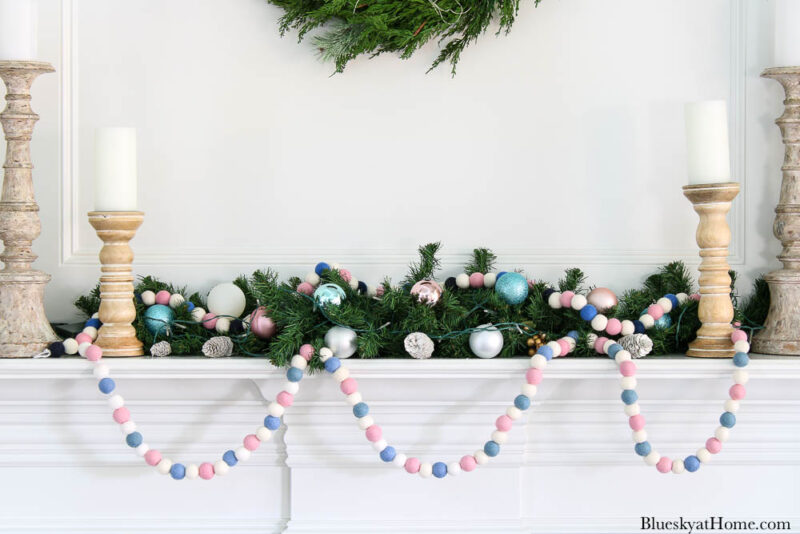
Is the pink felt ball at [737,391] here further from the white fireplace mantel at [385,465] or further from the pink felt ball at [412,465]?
the pink felt ball at [412,465]

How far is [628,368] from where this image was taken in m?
1.06

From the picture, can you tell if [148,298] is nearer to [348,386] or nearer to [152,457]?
[152,457]

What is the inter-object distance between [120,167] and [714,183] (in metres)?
0.93

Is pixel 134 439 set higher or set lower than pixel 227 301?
lower

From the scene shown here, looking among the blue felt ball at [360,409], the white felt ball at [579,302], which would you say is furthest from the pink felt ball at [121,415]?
the white felt ball at [579,302]

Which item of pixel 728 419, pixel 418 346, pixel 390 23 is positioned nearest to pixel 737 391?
pixel 728 419

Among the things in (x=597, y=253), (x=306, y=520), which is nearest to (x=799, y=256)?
(x=597, y=253)

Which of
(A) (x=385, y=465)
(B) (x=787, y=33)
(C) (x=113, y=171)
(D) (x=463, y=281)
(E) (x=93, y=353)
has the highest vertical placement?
(B) (x=787, y=33)

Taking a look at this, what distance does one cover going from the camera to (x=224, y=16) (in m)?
1.30

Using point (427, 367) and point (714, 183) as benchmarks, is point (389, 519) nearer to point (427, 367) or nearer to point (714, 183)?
point (427, 367)

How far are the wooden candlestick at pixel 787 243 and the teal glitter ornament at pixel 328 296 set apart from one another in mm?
686

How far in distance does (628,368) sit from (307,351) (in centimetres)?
48

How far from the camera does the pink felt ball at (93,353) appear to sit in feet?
3.59

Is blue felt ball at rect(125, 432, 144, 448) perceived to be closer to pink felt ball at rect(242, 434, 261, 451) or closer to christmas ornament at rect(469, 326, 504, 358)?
pink felt ball at rect(242, 434, 261, 451)
